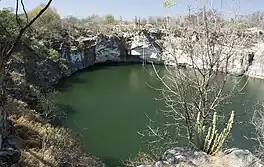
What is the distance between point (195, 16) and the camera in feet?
32.0

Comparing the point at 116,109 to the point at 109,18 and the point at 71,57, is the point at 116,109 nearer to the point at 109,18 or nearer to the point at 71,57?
the point at 71,57

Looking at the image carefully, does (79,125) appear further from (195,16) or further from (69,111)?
(195,16)

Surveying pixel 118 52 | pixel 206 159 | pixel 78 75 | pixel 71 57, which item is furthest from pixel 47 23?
pixel 206 159

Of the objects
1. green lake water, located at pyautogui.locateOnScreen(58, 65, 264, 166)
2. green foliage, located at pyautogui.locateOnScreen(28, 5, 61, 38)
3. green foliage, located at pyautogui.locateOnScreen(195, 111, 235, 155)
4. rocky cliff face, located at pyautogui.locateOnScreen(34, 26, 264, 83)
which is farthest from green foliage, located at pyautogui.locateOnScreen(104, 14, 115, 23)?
green foliage, located at pyautogui.locateOnScreen(195, 111, 235, 155)

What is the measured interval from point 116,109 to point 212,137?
13.9m

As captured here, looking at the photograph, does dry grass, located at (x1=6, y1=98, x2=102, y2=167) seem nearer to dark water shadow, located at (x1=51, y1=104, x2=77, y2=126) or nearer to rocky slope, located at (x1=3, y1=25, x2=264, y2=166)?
rocky slope, located at (x1=3, y1=25, x2=264, y2=166)

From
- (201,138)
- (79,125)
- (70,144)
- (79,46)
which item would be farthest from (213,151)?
(79,46)

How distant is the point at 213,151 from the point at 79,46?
31945 mm

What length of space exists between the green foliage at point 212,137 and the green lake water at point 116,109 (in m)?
2.11

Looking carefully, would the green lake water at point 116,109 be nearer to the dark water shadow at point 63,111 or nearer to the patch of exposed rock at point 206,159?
the dark water shadow at point 63,111

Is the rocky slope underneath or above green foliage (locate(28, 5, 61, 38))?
underneath

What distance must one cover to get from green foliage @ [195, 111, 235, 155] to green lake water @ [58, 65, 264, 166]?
2.11 meters

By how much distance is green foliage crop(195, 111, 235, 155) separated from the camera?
9060 millimetres

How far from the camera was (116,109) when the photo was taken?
2269cm
